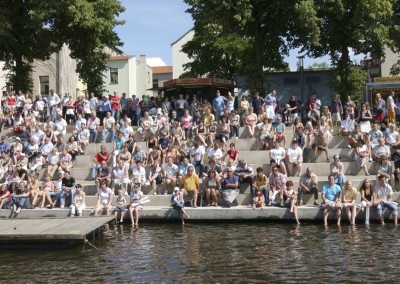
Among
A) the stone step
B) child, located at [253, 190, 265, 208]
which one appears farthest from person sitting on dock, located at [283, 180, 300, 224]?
child, located at [253, 190, 265, 208]

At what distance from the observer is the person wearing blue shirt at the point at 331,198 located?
17.8m

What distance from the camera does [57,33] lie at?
1340 inches

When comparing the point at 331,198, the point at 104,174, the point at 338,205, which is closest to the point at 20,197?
the point at 104,174

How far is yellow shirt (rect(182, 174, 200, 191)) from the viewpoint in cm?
1984

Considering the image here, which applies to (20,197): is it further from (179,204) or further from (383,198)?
(383,198)

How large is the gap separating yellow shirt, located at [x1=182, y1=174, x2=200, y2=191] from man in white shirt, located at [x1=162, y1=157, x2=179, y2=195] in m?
0.84

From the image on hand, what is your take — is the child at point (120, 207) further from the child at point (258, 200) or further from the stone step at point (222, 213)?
the child at point (258, 200)

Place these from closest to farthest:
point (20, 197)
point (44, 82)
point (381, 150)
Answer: point (20, 197), point (381, 150), point (44, 82)

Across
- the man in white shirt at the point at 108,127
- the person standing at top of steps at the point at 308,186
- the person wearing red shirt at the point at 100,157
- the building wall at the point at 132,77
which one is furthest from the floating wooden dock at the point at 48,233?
the building wall at the point at 132,77

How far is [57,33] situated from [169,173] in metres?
16.2

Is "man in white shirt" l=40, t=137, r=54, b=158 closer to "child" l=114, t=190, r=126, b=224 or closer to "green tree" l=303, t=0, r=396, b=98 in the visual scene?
"child" l=114, t=190, r=126, b=224

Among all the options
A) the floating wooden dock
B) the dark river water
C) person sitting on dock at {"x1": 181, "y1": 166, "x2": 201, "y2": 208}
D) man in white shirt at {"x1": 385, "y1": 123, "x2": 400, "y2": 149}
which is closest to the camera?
the dark river water

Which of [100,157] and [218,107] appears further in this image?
[218,107]

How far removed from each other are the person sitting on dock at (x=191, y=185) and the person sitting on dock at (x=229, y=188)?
0.83 metres
